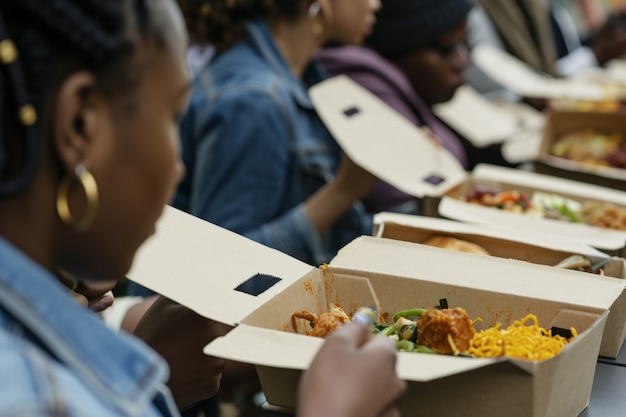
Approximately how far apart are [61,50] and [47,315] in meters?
0.24

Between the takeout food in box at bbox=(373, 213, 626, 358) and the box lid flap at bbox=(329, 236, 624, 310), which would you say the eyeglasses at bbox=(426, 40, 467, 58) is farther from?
the box lid flap at bbox=(329, 236, 624, 310)

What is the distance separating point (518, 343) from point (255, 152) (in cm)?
119

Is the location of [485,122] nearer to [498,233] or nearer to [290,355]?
[498,233]

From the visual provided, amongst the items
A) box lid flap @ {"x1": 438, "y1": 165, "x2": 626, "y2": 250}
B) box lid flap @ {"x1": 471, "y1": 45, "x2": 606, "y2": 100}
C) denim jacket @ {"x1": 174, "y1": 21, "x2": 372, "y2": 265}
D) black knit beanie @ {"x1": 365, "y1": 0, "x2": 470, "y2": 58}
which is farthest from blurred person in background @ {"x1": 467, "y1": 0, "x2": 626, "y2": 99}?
box lid flap @ {"x1": 438, "y1": 165, "x2": 626, "y2": 250}

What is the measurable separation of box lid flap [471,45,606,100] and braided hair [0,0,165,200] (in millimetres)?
3577

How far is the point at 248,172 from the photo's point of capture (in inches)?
98.2

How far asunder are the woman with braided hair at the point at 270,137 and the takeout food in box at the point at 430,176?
0.36 ft

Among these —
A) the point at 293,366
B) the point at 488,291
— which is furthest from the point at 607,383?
the point at 293,366

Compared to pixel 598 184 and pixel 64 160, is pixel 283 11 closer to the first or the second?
pixel 598 184

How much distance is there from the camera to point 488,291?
1.62 meters

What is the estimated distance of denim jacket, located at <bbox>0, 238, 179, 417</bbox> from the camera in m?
0.80

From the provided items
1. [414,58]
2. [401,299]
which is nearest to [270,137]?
[401,299]

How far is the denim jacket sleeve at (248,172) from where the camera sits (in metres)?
2.50

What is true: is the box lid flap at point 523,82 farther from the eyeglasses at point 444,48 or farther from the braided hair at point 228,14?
the braided hair at point 228,14
